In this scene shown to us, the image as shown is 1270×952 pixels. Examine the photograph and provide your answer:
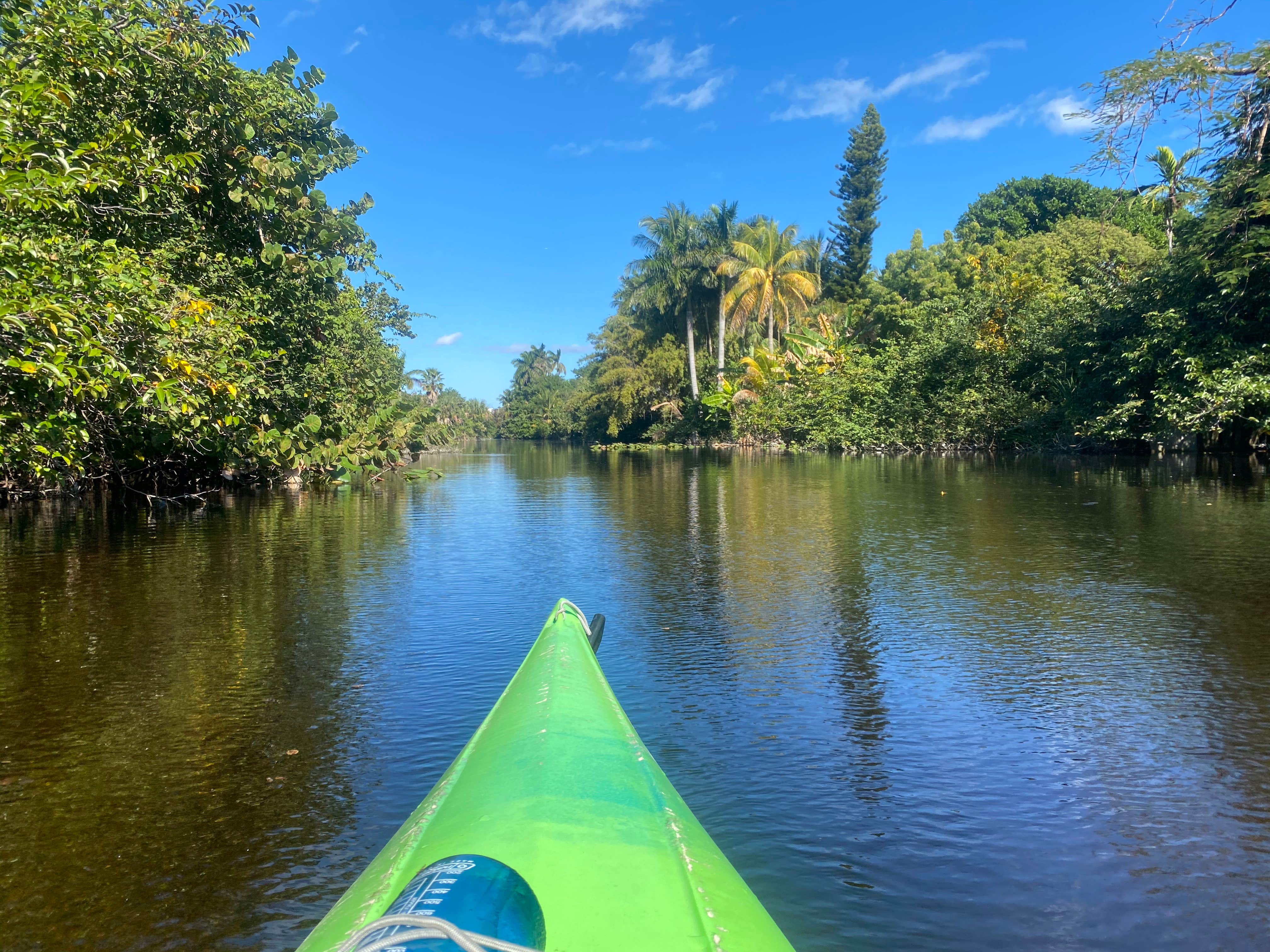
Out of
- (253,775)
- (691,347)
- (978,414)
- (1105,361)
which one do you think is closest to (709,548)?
(253,775)

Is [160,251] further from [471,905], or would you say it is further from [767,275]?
[767,275]

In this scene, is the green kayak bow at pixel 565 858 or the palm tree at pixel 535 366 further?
the palm tree at pixel 535 366

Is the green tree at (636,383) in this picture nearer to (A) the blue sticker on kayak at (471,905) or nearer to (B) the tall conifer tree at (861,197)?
(B) the tall conifer tree at (861,197)

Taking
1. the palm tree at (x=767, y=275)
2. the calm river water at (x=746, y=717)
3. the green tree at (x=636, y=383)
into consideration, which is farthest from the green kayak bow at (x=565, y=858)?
the green tree at (x=636, y=383)

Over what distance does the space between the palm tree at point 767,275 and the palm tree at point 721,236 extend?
0.50m

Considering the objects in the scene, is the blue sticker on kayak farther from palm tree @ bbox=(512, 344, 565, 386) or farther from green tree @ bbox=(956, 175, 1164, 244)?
palm tree @ bbox=(512, 344, 565, 386)

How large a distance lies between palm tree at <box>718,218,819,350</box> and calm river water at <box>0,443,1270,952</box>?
3232 cm

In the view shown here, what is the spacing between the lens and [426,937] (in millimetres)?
1630

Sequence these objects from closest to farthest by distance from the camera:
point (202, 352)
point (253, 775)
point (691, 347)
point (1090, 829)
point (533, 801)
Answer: point (533, 801), point (1090, 829), point (253, 775), point (202, 352), point (691, 347)

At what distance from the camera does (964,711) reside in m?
4.97

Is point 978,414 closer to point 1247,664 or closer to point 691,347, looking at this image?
point 691,347

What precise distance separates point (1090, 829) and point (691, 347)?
45895 mm

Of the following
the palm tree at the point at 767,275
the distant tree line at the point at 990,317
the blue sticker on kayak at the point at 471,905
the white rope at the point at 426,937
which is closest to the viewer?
the white rope at the point at 426,937

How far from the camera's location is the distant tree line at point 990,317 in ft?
62.8
